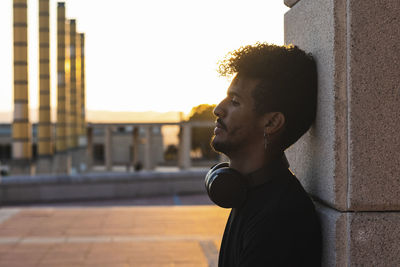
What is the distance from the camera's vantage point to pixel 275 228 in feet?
5.29

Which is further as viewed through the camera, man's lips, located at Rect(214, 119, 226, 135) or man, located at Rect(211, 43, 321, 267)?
man's lips, located at Rect(214, 119, 226, 135)

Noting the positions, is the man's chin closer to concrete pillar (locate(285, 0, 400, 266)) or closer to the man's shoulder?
the man's shoulder

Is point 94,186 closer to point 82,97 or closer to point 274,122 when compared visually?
point 274,122

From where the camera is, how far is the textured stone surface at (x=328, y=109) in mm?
1697

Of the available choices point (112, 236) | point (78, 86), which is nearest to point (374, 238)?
point (112, 236)

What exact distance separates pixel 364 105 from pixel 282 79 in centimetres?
29

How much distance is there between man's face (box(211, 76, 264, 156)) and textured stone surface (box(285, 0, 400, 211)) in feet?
0.89

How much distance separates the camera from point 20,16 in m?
25.6

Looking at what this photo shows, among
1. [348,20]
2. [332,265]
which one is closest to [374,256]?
[332,265]

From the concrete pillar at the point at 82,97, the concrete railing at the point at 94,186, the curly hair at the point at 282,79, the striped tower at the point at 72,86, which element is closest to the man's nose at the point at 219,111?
the curly hair at the point at 282,79

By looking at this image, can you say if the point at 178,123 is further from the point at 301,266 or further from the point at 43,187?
the point at 301,266

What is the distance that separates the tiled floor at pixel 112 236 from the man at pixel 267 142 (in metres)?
4.86

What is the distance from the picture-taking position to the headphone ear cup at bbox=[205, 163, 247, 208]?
178 centimetres

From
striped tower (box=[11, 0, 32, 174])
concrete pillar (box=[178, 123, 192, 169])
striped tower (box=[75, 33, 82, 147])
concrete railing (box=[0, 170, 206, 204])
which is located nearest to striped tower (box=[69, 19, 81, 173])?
striped tower (box=[75, 33, 82, 147])
